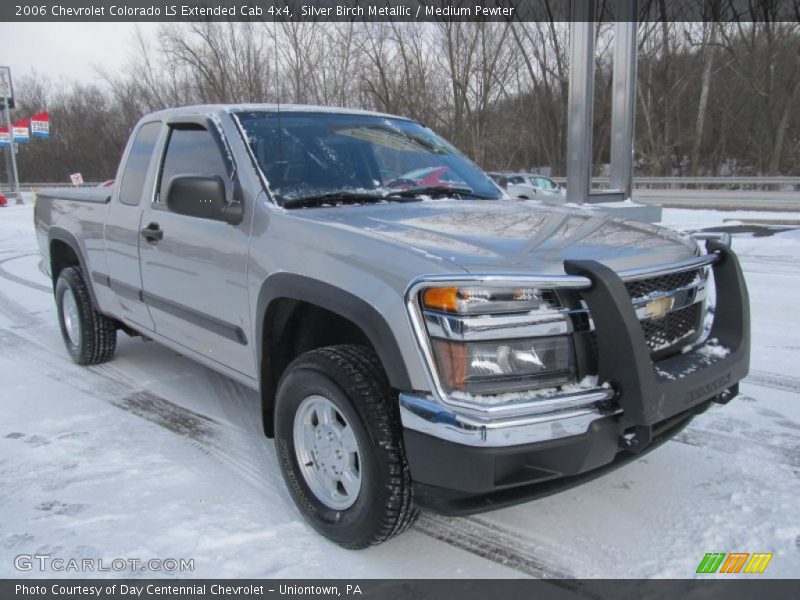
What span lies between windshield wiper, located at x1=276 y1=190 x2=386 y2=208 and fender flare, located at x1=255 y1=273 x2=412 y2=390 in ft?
1.40

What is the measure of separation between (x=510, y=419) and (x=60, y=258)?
4.95m

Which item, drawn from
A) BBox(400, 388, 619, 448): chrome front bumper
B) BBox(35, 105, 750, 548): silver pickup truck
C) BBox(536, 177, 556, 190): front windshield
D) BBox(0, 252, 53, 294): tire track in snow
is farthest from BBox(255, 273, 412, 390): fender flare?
BBox(536, 177, 556, 190): front windshield

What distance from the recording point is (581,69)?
12.8 metres

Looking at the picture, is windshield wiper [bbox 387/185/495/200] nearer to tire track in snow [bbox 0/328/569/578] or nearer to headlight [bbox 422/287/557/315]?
headlight [bbox 422/287/557/315]

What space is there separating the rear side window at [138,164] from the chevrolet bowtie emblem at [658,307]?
3.14 meters

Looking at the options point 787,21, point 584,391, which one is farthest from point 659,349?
point 787,21

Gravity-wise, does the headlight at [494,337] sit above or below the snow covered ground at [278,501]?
above

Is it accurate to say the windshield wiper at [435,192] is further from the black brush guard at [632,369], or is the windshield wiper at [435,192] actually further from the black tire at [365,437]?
the black brush guard at [632,369]

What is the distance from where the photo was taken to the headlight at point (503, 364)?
2100mm

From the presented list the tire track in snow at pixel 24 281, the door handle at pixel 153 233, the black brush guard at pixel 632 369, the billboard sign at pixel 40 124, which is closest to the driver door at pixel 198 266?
the door handle at pixel 153 233

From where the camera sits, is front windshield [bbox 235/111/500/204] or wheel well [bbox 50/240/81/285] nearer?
front windshield [bbox 235/111/500/204]

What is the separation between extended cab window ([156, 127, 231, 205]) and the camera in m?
3.42

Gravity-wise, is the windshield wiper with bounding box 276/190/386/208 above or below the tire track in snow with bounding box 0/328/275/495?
above
